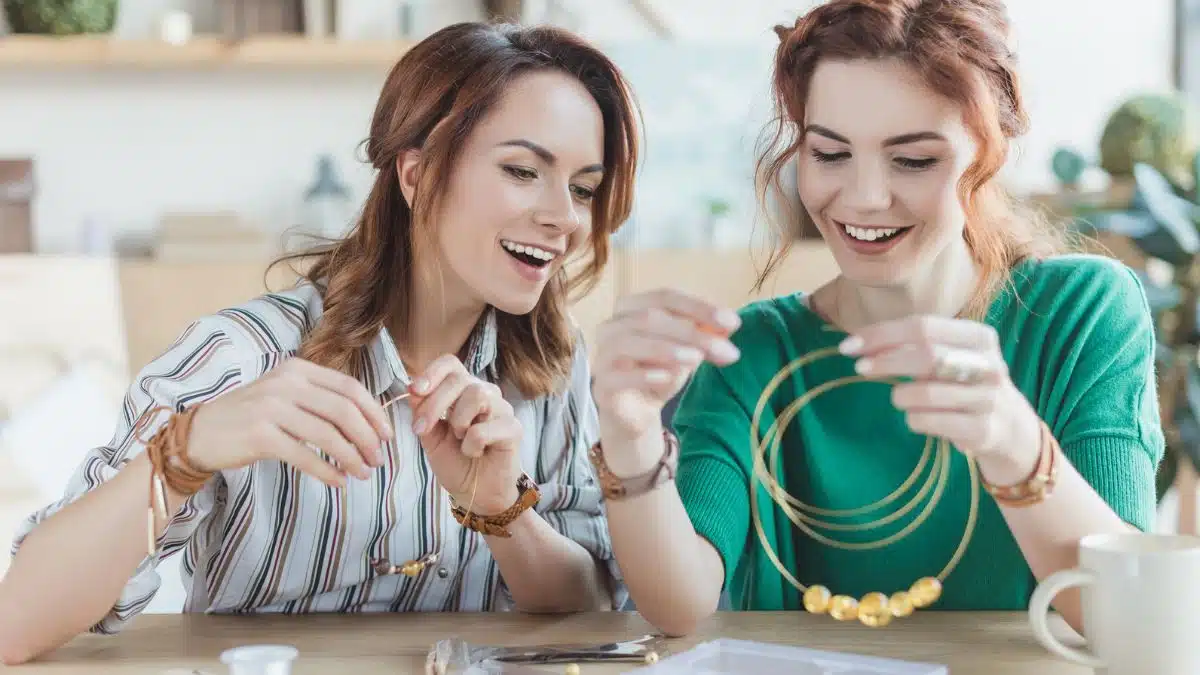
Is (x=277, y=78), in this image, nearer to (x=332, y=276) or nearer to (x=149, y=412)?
(x=332, y=276)

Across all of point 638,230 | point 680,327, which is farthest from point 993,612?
point 638,230

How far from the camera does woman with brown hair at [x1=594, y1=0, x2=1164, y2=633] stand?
3.11 ft

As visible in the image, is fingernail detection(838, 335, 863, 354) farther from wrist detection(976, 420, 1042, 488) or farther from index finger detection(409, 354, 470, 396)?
index finger detection(409, 354, 470, 396)

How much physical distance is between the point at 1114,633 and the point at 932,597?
0.21 metres

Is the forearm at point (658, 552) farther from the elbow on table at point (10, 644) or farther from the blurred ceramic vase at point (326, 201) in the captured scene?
the blurred ceramic vase at point (326, 201)

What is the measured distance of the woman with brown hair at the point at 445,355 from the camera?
3.81ft

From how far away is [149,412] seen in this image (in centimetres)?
108

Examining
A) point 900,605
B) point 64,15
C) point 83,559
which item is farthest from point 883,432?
point 64,15

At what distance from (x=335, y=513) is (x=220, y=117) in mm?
2060

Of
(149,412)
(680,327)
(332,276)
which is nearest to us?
(680,327)

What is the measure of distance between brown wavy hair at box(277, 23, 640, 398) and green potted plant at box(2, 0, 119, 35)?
6.04ft

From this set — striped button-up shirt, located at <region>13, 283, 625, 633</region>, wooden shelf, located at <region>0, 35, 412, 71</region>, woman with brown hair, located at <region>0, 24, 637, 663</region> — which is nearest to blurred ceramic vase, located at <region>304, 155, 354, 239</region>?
wooden shelf, located at <region>0, 35, 412, 71</region>

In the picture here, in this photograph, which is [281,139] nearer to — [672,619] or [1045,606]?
[672,619]

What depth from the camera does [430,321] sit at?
54.2 inches
